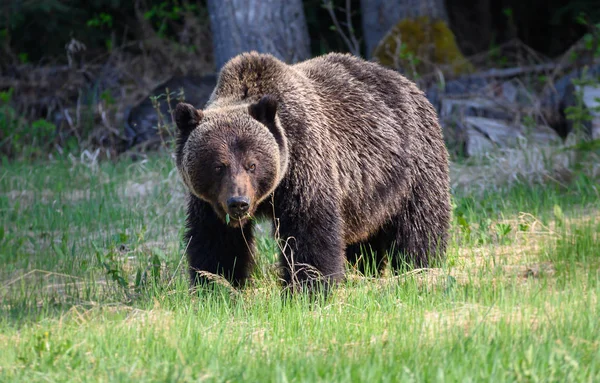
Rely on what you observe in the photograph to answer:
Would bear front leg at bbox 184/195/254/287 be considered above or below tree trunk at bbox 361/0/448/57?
below

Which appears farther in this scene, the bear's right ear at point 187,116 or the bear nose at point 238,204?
the bear's right ear at point 187,116

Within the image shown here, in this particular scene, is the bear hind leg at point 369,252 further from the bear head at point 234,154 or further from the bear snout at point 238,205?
the bear snout at point 238,205

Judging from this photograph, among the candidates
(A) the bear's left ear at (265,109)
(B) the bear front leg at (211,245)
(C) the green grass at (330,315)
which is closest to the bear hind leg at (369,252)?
(C) the green grass at (330,315)

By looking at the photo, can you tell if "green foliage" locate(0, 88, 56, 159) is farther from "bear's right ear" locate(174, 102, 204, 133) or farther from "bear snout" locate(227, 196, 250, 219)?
"bear snout" locate(227, 196, 250, 219)

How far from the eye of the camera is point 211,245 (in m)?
5.70

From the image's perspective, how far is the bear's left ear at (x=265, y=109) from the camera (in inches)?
213

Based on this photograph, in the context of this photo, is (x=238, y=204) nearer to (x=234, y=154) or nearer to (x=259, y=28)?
(x=234, y=154)

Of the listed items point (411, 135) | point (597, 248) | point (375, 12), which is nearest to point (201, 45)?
point (375, 12)

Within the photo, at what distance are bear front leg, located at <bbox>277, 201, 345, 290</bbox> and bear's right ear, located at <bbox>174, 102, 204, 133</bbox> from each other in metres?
0.81

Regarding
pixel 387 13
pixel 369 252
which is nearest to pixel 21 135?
pixel 387 13

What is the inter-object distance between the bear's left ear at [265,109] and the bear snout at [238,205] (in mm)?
613

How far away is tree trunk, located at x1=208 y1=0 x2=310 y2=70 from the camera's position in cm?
1116

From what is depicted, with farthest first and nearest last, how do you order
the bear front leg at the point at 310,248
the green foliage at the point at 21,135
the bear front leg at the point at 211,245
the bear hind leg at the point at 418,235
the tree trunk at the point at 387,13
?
1. the tree trunk at the point at 387,13
2. the green foliage at the point at 21,135
3. the bear hind leg at the point at 418,235
4. the bear front leg at the point at 211,245
5. the bear front leg at the point at 310,248

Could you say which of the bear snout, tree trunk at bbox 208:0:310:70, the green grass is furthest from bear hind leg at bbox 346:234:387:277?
tree trunk at bbox 208:0:310:70
